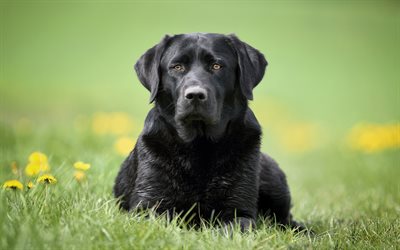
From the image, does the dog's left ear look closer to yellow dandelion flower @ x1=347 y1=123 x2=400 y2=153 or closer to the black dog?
the black dog

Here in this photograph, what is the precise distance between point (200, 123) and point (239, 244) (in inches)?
51.2

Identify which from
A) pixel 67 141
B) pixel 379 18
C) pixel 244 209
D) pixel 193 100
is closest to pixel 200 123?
pixel 193 100

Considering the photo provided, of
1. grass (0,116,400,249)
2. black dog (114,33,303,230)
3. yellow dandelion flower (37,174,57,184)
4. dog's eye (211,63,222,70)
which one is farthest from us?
dog's eye (211,63,222,70)

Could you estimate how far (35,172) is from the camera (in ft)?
15.5

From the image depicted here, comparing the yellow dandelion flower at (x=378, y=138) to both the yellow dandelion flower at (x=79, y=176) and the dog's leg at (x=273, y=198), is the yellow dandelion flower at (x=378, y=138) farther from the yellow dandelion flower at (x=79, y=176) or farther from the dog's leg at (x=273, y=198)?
the yellow dandelion flower at (x=79, y=176)

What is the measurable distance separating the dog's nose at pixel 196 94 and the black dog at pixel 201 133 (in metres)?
0.06

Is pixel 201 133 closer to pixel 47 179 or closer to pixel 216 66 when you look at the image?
pixel 216 66

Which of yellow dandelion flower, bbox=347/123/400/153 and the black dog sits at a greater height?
the black dog

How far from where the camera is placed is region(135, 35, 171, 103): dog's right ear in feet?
15.8

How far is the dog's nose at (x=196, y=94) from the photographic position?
437cm

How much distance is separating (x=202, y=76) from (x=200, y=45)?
1.08 ft

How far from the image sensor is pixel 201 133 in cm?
479

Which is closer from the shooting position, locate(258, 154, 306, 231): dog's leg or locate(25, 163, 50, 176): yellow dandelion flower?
locate(25, 163, 50, 176): yellow dandelion flower

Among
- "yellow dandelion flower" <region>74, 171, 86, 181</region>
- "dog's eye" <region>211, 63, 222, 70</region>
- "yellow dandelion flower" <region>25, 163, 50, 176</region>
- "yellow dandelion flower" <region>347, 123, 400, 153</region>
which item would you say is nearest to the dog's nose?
"dog's eye" <region>211, 63, 222, 70</region>
